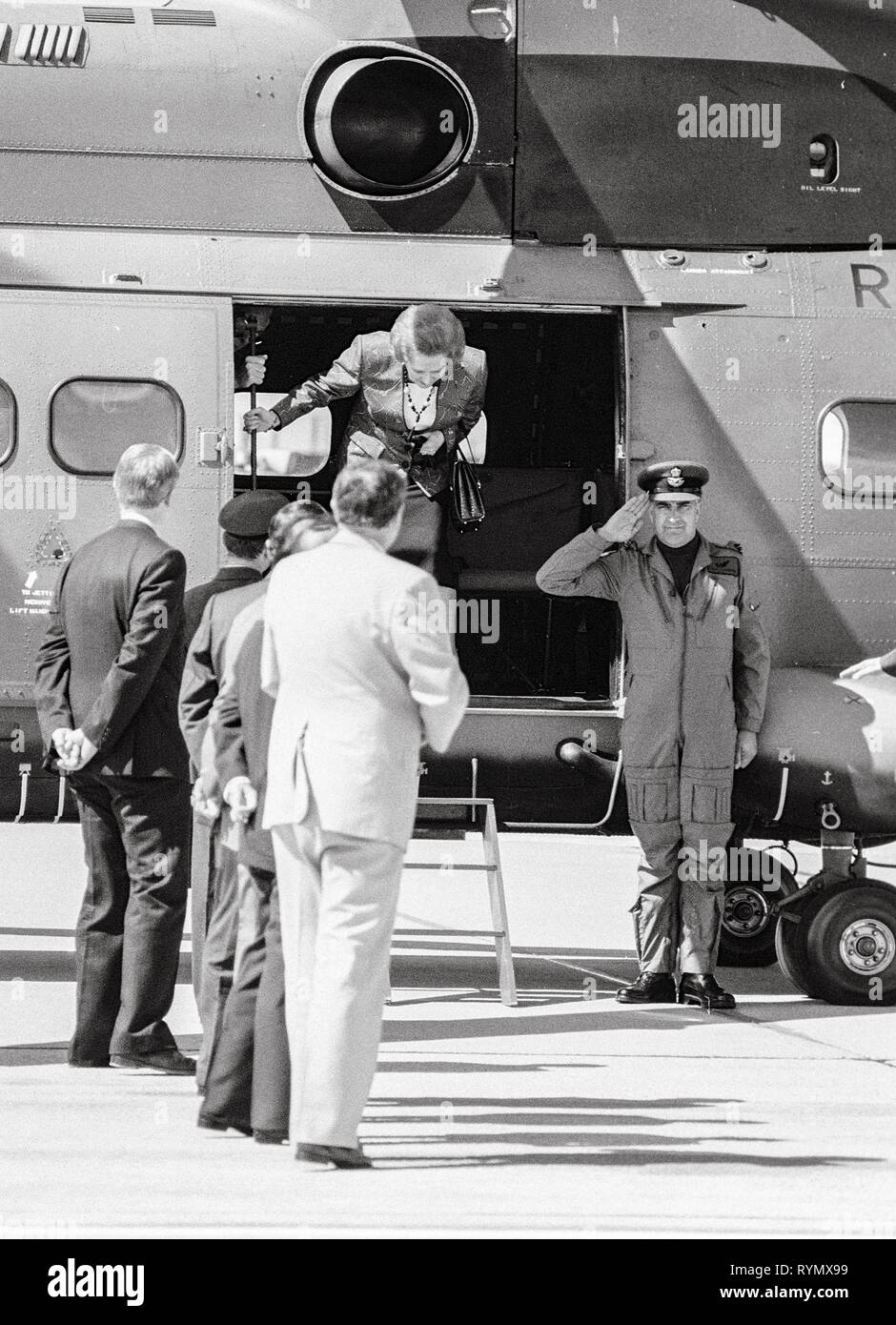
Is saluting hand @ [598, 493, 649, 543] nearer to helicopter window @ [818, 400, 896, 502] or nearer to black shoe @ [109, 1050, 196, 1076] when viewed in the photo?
helicopter window @ [818, 400, 896, 502]

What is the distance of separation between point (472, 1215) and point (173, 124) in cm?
558

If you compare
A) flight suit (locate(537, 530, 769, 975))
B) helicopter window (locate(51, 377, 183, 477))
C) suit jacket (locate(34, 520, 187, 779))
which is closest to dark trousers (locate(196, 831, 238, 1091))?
suit jacket (locate(34, 520, 187, 779))

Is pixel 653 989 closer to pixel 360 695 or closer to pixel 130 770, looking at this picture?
pixel 130 770

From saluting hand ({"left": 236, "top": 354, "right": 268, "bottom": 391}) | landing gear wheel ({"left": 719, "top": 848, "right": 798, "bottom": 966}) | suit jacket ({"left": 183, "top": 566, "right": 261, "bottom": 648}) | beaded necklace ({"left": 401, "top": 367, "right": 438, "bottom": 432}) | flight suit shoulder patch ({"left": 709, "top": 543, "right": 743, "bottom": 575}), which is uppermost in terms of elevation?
saluting hand ({"left": 236, "top": 354, "right": 268, "bottom": 391})

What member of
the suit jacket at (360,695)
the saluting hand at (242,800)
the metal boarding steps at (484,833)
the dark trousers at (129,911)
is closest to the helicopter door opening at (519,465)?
the metal boarding steps at (484,833)

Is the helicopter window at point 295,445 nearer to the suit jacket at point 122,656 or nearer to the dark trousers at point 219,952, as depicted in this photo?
the suit jacket at point 122,656

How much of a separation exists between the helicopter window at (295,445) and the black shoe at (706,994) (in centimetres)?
361

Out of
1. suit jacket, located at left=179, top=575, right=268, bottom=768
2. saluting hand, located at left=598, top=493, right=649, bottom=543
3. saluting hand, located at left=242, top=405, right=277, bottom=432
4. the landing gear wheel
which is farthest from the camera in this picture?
the landing gear wheel

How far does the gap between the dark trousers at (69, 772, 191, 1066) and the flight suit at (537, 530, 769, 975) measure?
7.47 ft

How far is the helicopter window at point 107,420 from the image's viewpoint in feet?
27.9

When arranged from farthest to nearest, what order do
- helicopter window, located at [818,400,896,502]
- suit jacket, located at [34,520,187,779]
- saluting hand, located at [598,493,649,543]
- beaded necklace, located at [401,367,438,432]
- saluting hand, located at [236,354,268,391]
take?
saluting hand, located at [236,354,268,391] → helicopter window, located at [818,400,896,502] → beaded necklace, located at [401,367,438,432] → saluting hand, located at [598,493,649,543] → suit jacket, located at [34,520,187,779]

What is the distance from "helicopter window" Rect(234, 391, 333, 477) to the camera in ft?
34.3

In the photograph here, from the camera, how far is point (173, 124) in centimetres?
875
